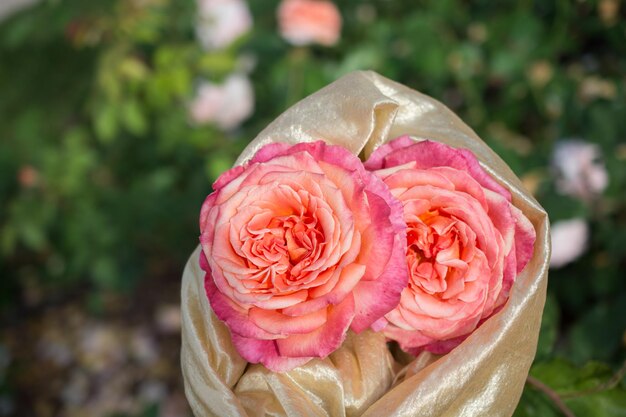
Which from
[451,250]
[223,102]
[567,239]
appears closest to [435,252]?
[451,250]

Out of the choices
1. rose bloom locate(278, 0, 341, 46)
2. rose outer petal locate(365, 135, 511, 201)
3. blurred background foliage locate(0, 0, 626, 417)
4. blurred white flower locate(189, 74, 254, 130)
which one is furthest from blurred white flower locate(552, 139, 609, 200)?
rose outer petal locate(365, 135, 511, 201)

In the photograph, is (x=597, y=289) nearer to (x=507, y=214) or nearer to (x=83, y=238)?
(x=507, y=214)

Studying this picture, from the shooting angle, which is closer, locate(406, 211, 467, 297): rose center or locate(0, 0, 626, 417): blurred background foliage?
locate(406, 211, 467, 297): rose center

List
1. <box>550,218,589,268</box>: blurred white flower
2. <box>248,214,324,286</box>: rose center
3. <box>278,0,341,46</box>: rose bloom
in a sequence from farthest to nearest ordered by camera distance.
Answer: <box>278,0,341,46</box>: rose bloom < <box>550,218,589,268</box>: blurred white flower < <box>248,214,324,286</box>: rose center

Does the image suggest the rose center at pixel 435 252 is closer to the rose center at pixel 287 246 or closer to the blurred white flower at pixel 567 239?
the rose center at pixel 287 246

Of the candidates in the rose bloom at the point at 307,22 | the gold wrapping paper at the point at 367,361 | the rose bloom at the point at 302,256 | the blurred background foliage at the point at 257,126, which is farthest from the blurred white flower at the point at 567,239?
the rose bloom at the point at 302,256

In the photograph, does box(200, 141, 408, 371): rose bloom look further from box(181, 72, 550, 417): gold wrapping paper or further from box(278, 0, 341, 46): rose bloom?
box(278, 0, 341, 46): rose bloom

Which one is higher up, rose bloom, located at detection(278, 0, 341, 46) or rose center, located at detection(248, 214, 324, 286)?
rose center, located at detection(248, 214, 324, 286)
